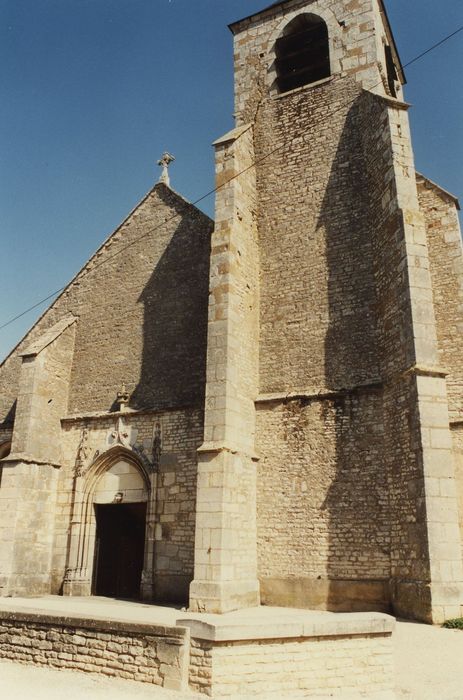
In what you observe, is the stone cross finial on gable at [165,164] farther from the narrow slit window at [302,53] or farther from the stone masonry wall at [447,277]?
the stone masonry wall at [447,277]

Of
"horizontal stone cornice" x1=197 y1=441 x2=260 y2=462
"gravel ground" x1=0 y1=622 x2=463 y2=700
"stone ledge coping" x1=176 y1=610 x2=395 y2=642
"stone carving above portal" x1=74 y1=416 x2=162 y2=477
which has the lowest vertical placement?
"gravel ground" x1=0 y1=622 x2=463 y2=700

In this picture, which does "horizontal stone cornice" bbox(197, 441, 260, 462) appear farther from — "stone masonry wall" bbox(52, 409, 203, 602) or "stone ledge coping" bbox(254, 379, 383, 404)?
"stone masonry wall" bbox(52, 409, 203, 602)

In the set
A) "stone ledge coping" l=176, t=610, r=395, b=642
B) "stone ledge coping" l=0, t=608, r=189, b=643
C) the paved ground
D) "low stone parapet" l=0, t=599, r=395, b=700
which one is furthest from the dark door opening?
"stone ledge coping" l=176, t=610, r=395, b=642

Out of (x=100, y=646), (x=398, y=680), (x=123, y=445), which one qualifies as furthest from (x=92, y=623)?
(x=123, y=445)

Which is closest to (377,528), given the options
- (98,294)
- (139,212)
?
(98,294)

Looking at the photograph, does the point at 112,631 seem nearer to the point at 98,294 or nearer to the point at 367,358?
the point at 367,358

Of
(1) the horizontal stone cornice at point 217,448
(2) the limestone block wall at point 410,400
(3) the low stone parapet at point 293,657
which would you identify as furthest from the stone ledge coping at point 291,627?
(1) the horizontal stone cornice at point 217,448

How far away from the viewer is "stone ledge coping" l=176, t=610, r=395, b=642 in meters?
6.48

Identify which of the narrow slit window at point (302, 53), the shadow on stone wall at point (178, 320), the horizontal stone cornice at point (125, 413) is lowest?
the horizontal stone cornice at point (125, 413)

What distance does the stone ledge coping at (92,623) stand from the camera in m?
6.84

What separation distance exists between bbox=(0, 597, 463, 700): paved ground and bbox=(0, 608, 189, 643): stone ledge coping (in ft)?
1.85

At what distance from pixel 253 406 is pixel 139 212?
6837 mm

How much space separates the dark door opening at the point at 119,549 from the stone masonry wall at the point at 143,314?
8.41 ft

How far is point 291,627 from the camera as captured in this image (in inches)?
261
